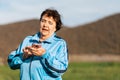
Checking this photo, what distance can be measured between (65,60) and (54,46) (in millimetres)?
155

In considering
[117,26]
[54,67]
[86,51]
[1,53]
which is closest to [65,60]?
[54,67]

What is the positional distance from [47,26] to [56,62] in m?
0.33

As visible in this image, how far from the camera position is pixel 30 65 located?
14.4 feet

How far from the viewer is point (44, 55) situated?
4.24 metres

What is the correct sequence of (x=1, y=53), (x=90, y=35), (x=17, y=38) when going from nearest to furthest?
(x=1, y=53) < (x=90, y=35) < (x=17, y=38)

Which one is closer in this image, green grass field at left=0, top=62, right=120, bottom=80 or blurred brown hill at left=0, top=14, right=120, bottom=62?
green grass field at left=0, top=62, right=120, bottom=80

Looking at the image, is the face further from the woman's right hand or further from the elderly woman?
the woman's right hand

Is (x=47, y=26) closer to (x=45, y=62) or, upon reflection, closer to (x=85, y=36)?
(x=45, y=62)

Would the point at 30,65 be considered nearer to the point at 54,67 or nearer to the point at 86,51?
the point at 54,67

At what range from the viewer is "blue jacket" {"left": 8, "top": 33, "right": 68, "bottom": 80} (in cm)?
430

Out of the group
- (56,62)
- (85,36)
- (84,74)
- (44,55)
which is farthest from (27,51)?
(85,36)

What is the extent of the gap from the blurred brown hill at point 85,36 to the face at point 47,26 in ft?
164

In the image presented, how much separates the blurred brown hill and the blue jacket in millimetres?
50023

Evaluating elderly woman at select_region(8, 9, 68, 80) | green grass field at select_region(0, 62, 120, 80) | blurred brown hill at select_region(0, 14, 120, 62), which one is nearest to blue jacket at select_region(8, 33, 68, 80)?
elderly woman at select_region(8, 9, 68, 80)
